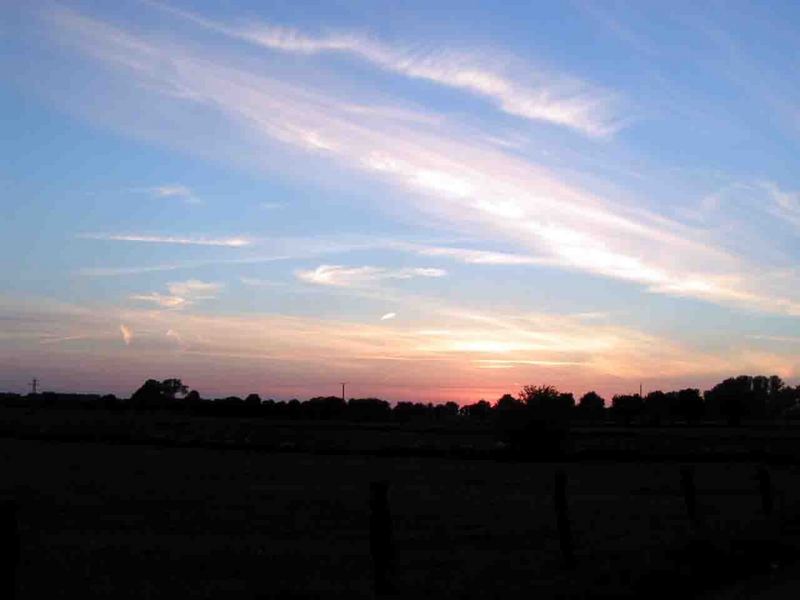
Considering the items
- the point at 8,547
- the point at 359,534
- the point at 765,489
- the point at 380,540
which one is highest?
the point at 8,547

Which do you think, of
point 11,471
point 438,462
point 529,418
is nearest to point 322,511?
point 11,471

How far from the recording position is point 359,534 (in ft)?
85.0

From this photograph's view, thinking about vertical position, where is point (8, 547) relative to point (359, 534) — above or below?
above

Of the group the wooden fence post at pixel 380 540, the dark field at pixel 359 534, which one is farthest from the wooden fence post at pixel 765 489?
the wooden fence post at pixel 380 540

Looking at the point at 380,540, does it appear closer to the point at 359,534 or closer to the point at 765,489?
the point at 359,534

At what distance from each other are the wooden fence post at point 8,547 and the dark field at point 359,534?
626 cm

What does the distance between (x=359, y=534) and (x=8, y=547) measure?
55.6ft

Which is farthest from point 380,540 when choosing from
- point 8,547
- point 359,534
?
point 359,534

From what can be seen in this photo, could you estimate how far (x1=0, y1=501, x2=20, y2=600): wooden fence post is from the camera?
9.45m

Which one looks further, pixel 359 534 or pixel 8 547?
pixel 359 534

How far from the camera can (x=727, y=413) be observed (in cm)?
19838

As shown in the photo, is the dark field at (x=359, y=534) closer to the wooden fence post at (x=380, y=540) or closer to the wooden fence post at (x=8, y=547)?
the wooden fence post at (x=380, y=540)

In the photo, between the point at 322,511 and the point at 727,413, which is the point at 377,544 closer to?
the point at 322,511

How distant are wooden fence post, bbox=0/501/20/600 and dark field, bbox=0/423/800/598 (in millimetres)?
6256
